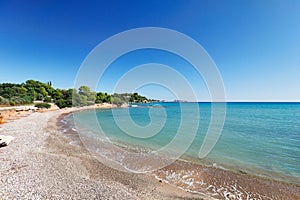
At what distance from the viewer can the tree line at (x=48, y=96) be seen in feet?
164

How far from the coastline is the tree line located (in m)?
47.0

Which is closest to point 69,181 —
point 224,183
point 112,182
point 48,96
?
point 112,182

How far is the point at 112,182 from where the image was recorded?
6500 mm

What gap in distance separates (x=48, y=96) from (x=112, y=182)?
262 feet

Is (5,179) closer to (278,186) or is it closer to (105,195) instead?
(105,195)

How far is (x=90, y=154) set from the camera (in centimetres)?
1014

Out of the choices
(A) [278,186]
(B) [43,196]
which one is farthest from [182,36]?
(B) [43,196]

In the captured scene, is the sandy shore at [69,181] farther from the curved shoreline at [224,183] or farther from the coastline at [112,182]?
the curved shoreline at [224,183]

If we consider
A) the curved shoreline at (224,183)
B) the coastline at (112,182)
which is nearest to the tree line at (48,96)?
the coastline at (112,182)

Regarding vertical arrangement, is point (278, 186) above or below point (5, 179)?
below

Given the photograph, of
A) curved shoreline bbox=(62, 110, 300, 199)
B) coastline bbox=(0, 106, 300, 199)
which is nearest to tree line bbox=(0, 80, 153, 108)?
coastline bbox=(0, 106, 300, 199)

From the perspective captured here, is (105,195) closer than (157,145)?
Yes

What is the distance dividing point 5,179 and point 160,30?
12039mm

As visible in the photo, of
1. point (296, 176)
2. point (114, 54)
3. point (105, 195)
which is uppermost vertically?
point (114, 54)
